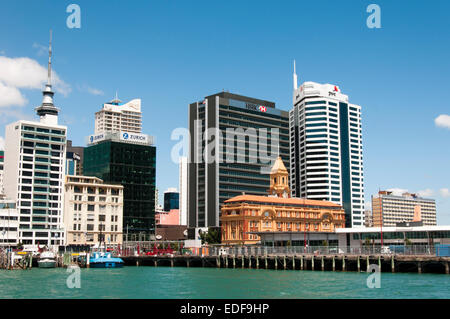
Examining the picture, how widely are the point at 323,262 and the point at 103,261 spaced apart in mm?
63957

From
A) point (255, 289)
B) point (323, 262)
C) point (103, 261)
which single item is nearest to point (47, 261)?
point (103, 261)

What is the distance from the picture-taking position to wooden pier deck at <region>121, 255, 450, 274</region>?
99375 mm

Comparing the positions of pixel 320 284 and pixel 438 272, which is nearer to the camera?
pixel 320 284

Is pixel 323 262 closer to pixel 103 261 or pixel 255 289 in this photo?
pixel 255 289

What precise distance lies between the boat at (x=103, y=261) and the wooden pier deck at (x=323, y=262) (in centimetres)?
1301

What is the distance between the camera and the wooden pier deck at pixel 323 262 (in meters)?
99.4

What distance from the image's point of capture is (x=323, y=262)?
110 m

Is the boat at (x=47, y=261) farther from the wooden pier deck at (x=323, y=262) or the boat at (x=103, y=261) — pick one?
the wooden pier deck at (x=323, y=262)

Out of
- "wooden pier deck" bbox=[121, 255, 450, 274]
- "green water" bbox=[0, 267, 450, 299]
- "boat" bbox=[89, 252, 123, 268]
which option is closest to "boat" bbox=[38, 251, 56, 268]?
"boat" bbox=[89, 252, 123, 268]

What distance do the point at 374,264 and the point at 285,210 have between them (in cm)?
9512

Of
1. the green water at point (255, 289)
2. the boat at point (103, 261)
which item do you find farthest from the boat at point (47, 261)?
the green water at point (255, 289)
